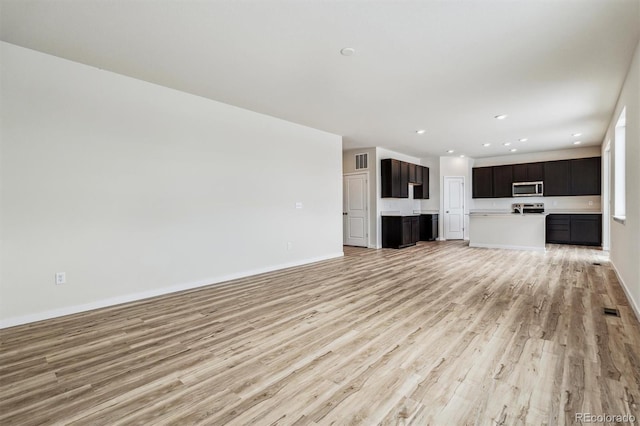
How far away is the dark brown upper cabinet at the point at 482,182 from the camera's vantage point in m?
9.65

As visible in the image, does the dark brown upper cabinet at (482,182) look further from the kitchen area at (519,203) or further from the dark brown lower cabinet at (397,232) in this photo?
the dark brown lower cabinet at (397,232)

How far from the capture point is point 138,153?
12.7 ft

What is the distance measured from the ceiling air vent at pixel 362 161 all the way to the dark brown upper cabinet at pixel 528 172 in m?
4.54

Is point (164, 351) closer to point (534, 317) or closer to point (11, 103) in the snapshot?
point (11, 103)

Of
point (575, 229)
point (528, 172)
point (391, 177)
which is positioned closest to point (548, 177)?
point (528, 172)

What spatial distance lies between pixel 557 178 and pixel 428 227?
11.8ft

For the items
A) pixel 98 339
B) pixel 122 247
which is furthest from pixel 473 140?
pixel 98 339

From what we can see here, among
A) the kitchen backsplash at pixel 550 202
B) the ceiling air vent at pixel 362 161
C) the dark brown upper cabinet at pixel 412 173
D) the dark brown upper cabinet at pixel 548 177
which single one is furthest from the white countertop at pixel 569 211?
the ceiling air vent at pixel 362 161

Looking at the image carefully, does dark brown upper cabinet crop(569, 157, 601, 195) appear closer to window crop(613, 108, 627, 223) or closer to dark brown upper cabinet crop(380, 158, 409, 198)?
window crop(613, 108, 627, 223)

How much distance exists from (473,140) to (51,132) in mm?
7587

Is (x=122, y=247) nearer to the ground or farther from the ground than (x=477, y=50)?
nearer to the ground

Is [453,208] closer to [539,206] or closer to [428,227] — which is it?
[428,227]

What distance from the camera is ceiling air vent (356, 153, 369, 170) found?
828 centimetres

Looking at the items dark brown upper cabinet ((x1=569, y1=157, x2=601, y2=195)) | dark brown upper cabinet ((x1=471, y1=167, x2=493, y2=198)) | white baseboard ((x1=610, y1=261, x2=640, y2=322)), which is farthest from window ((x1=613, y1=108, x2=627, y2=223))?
dark brown upper cabinet ((x1=471, y1=167, x2=493, y2=198))
